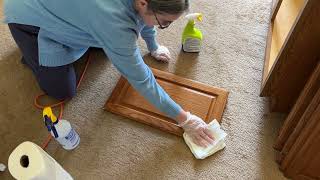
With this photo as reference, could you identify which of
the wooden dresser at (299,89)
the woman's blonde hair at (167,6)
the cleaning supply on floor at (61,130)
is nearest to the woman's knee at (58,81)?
the cleaning supply on floor at (61,130)

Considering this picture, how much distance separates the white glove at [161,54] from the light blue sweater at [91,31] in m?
0.37

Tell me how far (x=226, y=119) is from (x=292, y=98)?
0.27 metres

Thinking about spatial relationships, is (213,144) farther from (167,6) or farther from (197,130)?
(167,6)

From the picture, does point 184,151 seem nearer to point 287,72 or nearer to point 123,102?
point 123,102

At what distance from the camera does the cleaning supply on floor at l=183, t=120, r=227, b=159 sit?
4.24 feet

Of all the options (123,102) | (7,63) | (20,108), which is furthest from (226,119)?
(7,63)

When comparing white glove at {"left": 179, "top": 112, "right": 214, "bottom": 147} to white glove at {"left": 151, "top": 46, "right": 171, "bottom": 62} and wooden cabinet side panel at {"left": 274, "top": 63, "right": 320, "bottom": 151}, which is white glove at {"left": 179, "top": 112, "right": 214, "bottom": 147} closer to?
wooden cabinet side panel at {"left": 274, "top": 63, "right": 320, "bottom": 151}

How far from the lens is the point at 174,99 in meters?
1.45

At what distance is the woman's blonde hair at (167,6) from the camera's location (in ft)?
2.86

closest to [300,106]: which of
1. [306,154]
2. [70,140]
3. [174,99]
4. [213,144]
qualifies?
[306,154]

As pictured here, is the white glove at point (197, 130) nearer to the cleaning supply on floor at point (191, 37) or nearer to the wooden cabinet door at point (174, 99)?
the wooden cabinet door at point (174, 99)

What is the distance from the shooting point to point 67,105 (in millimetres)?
1453

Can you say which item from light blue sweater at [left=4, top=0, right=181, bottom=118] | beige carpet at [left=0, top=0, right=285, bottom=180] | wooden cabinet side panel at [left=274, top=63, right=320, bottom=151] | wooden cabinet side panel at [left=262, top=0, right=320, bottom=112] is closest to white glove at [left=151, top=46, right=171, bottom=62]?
beige carpet at [left=0, top=0, right=285, bottom=180]

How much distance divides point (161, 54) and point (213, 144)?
0.49 metres
